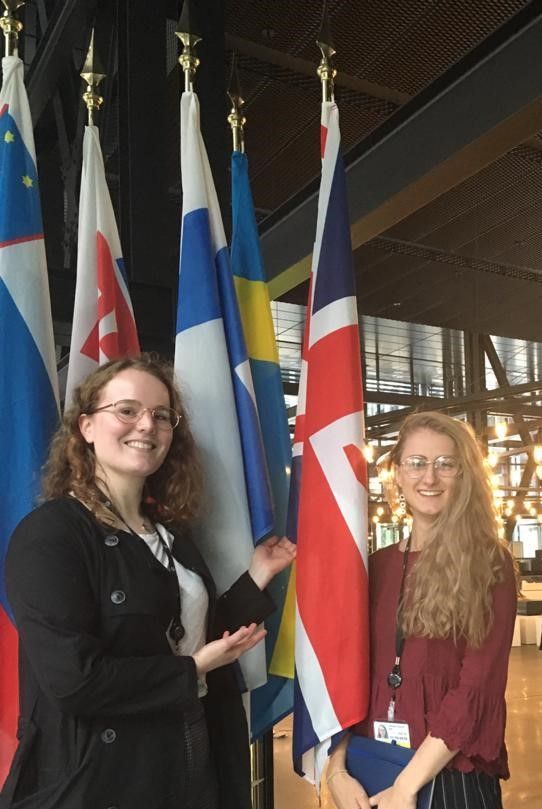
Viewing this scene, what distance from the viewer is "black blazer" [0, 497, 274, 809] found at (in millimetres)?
1318

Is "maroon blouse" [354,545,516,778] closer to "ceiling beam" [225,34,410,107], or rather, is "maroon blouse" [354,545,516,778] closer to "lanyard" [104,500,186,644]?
"lanyard" [104,500,186,644]

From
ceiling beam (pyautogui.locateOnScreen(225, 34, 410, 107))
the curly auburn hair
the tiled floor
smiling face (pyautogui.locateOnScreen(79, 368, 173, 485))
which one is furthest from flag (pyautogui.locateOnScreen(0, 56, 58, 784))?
the tiled floor

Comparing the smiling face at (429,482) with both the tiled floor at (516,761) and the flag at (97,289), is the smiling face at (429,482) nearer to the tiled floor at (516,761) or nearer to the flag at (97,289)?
the flag at (97,289)

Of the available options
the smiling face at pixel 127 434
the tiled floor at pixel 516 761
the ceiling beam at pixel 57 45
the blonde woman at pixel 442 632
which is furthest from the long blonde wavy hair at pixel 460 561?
the tiled floor at pixel 516 761

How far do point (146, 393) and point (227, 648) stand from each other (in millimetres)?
544

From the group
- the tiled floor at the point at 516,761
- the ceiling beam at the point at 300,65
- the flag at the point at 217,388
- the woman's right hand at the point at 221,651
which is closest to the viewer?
the woman's right hand at the point at 221,651

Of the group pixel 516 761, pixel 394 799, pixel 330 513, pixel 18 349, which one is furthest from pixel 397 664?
pixel 516 761

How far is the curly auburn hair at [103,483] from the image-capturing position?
5.24 feet

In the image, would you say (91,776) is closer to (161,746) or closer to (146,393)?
(161,746)

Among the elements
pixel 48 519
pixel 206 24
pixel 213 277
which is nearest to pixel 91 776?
pixel 48 519

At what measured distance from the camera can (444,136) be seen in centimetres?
301

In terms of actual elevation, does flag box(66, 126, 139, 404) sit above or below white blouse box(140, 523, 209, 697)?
above

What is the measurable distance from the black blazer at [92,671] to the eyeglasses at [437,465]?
2.11 feet

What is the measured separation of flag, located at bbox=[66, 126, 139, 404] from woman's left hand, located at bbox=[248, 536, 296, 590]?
0.65 m
